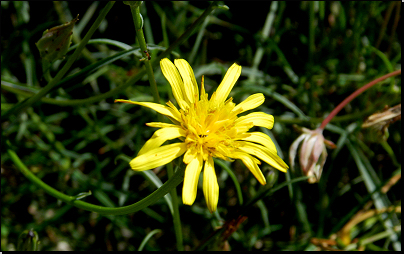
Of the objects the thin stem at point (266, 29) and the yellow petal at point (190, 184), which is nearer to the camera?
the yellow petal at point (190, 184)

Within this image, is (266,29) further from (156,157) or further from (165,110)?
(156,157)

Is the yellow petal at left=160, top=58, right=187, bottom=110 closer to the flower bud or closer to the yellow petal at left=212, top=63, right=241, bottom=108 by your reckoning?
the yellow petal at left=212, top=63, right=241, bottom=108

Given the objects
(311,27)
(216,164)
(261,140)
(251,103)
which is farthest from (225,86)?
(311,27)

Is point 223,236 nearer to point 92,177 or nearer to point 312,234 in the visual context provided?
point 312,234

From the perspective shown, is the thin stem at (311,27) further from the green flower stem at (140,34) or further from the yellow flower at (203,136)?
the green flower stem at (140,34)

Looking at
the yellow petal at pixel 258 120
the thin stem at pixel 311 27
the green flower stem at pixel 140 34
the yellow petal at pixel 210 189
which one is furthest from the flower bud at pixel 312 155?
the thin stem at pixel 311 27

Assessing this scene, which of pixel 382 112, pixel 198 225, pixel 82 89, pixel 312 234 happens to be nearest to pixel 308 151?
pixel 382 112

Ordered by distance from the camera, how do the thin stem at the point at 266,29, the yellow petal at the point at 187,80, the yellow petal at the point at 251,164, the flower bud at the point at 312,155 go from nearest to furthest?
the yellow petal at the point at 251,164 → the yellow petal at the point at 187,80 → the flower bud at the point at 312,155 → the thin stem at the point at 266,29
